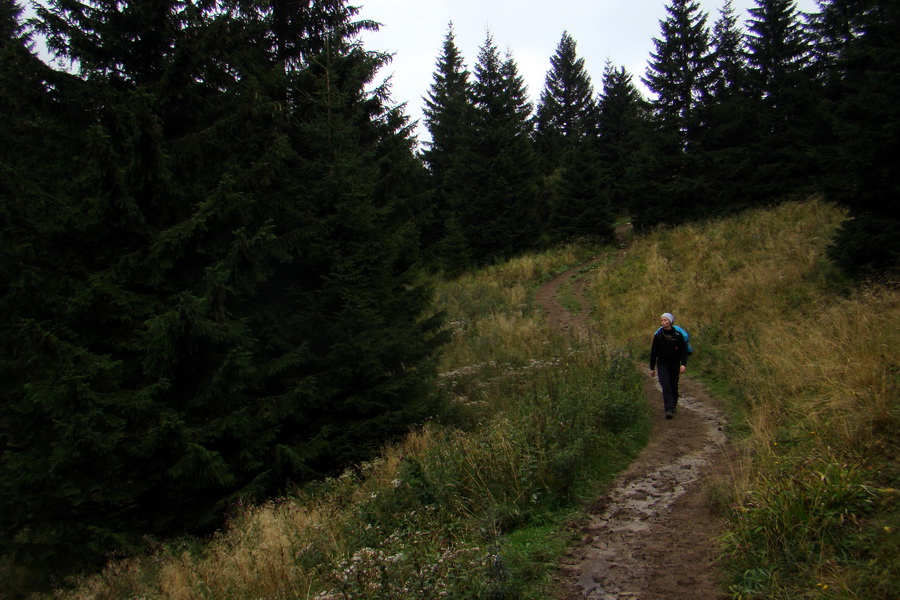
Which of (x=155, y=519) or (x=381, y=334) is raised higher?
(x=381, y=334)

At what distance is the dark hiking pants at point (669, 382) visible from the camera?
29.9 feet

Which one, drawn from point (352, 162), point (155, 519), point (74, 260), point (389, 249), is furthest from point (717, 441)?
point (74, 260)

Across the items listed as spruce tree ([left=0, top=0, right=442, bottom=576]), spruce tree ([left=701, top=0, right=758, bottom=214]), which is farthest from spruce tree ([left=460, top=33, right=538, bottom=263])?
spruce tree ([left=0, top=0, right=442, bottom=576])

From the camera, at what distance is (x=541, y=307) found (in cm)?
2123

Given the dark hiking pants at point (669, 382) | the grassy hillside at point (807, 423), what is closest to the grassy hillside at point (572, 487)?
the grassy hillside at point (807, 423)

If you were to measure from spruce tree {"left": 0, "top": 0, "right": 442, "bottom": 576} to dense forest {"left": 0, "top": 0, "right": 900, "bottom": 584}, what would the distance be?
0.04 m

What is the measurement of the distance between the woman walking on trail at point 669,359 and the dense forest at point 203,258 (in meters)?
4.33

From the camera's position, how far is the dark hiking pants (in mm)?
9125

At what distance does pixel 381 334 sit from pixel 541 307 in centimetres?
1307

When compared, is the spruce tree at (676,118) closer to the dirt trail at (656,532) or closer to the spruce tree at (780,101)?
the spruce tree at (780,101)

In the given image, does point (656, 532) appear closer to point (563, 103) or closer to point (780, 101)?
point (780, 101)

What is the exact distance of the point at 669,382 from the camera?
30.4 ft

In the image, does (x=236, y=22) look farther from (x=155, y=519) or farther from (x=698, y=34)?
(x=698, y=34)

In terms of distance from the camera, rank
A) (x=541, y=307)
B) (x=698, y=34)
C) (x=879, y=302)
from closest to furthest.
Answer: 1. (x=879, y=302)
2. (x=541, y=307)
3. (x=698, y=34)
